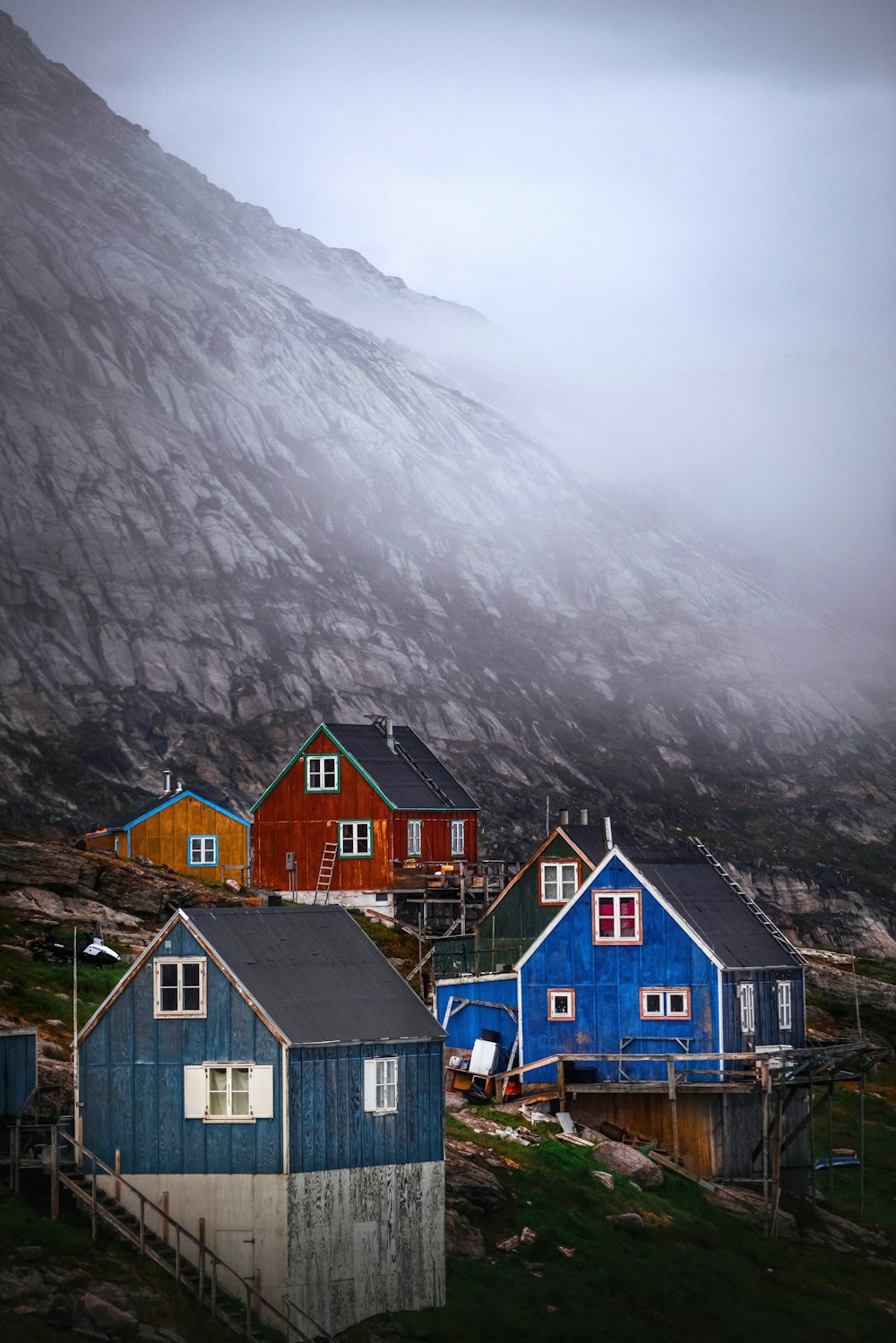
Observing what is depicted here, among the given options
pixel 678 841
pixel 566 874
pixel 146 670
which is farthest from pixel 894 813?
pixel 566 874

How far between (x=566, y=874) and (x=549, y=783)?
93.6 meters

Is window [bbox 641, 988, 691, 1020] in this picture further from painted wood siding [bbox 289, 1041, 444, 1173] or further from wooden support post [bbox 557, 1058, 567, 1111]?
painted wood siding [bbox 289, 1041, 444, 1173]

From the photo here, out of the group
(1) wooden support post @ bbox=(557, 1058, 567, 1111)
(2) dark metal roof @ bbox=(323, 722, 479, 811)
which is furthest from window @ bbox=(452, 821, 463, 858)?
(1) wooden support post @ bbox=(557, 1058, 567, 1111)

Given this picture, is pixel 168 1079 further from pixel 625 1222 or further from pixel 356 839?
pixel 356 839

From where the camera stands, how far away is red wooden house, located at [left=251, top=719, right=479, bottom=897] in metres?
81.5

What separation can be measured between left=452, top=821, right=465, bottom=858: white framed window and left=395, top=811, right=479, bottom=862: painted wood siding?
0.09 meters

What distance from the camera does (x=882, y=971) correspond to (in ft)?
315

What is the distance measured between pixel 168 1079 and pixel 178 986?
2.12 m

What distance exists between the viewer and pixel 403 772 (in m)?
84.1

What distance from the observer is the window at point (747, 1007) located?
2116 inches

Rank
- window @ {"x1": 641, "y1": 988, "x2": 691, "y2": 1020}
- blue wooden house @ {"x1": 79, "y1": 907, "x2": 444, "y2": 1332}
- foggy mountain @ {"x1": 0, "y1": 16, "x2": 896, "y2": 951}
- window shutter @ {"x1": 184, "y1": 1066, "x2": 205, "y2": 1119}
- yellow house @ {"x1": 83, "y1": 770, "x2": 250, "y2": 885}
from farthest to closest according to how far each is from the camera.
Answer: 1. foggy mountain @ {"x1": 0, "y1": 16, "x2": 896, "y2": 951}
2. yellow house @ {"x1": 83, "y1": 770, "x2": 250, "y2": 885}
3. window @ {"x1": 641, "y1": 988, "x2": 691, "y2": 1020}
4. window shutter @ {"x1": 184, "y1": 1066, "x2": 205, "y2": 1119}
5. blue wooden house @ {"x1": 79, "y1": 907, "x2": 444, "y2": 1332}

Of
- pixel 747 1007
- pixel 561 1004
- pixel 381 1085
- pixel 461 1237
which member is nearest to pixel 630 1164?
pixel 561 1004

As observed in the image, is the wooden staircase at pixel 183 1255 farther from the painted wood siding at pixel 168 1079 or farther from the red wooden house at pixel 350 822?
the red wooden house at pixel 350 822

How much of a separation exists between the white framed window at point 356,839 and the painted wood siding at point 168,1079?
42929mm
